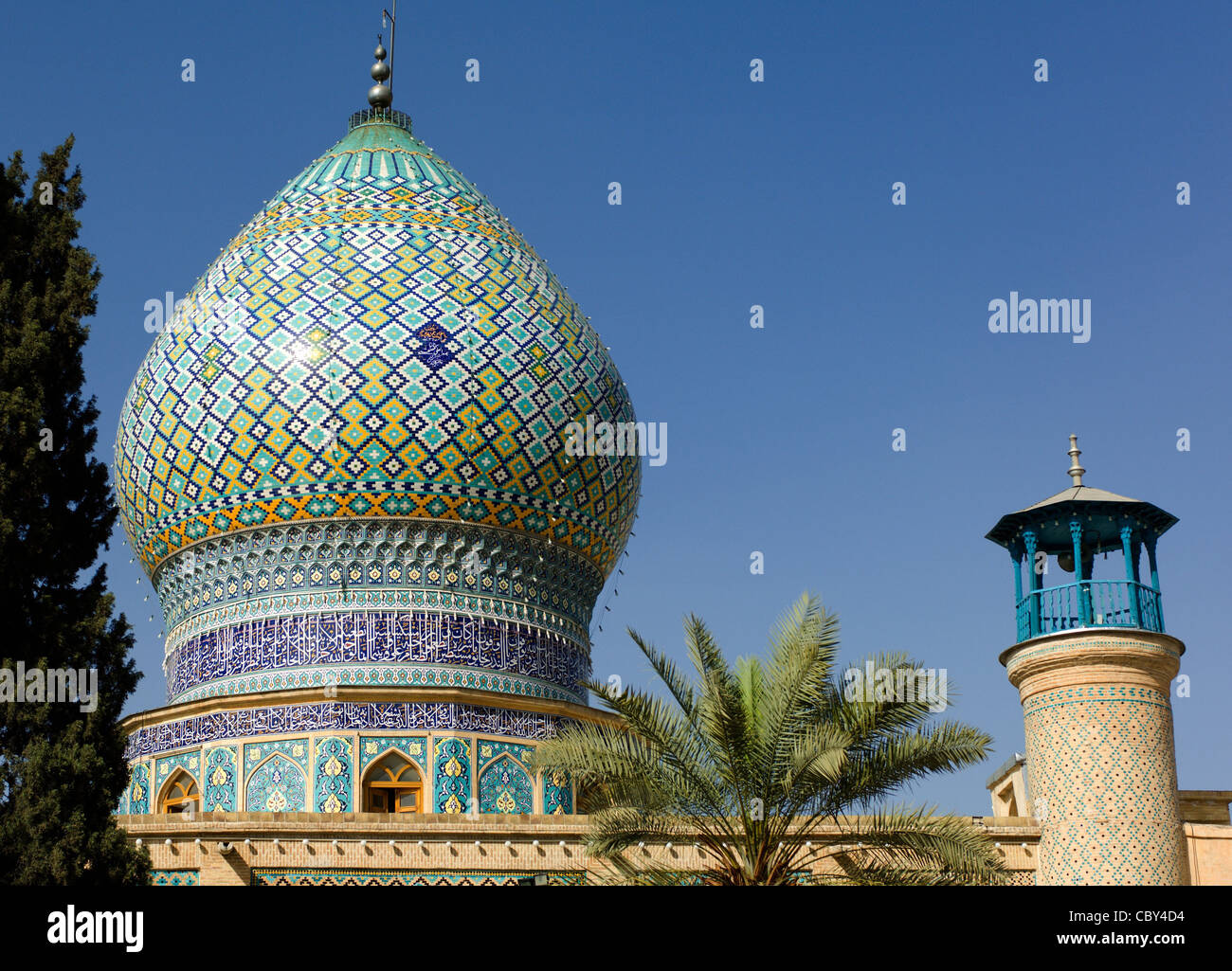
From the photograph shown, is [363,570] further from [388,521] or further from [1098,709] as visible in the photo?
[1098,709]

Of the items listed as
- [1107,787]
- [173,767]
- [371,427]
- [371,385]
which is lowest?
[1107,787]

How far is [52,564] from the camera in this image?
1256 centimetres

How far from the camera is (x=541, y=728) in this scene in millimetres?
17969

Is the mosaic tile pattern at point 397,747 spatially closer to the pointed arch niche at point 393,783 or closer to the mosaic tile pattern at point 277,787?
the pointed arch niche at point 393,783

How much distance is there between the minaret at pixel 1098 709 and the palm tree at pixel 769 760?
90.0 inches

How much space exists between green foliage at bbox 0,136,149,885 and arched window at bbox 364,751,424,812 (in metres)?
4.80

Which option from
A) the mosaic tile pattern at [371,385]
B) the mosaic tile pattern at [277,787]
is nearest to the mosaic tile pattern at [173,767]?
the mosaic tile pattern at [277,787]

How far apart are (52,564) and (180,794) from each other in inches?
220

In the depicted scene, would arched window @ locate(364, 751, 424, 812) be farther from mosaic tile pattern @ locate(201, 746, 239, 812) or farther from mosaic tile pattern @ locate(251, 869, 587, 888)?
mosaic tile pattern @ locate(251, 869, 587, 888)

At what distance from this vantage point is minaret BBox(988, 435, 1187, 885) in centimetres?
1427

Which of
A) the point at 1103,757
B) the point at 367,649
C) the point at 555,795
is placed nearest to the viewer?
the point at 1103,757

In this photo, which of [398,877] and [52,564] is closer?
[52,564]

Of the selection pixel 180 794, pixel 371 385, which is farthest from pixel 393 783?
pixel 371 385
